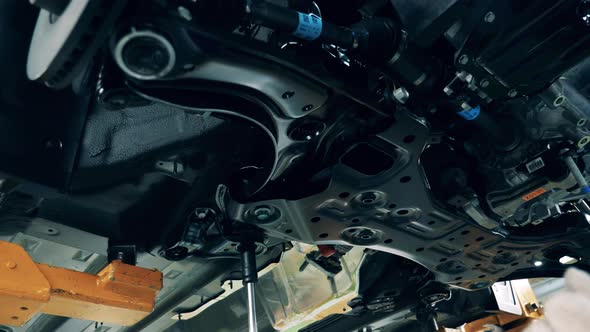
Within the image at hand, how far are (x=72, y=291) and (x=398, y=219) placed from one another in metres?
1.08

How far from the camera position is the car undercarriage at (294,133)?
1349 millimetres

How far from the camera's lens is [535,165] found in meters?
1.87

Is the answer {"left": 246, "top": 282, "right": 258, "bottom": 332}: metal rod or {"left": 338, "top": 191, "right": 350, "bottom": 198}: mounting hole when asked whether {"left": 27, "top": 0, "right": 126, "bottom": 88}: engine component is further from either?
{"left": 246, "top": 282, "right": 258, "bottom": 332}: metal rod

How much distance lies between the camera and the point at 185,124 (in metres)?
1.87

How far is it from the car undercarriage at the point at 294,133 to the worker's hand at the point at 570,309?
794 mm

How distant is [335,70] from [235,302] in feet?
7.31

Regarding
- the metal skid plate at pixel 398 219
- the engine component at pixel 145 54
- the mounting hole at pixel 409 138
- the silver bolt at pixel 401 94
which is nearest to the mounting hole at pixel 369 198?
→ the metal skid plate at pixel 398 219

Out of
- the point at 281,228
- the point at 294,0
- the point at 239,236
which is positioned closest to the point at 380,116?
the point at 294,0

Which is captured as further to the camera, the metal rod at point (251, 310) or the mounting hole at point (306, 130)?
the metal rod at point (251, 310)

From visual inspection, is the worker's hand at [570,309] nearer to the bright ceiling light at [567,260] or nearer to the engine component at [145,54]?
the engine component at [145,54]

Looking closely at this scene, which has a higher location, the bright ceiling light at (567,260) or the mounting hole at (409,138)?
the mounting hole at (409,138)

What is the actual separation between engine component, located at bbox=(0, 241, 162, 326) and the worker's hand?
1.51 meters

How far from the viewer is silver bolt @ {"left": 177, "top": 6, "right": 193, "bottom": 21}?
1.23 meters

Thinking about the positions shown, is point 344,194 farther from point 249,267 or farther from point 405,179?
point 249,267
